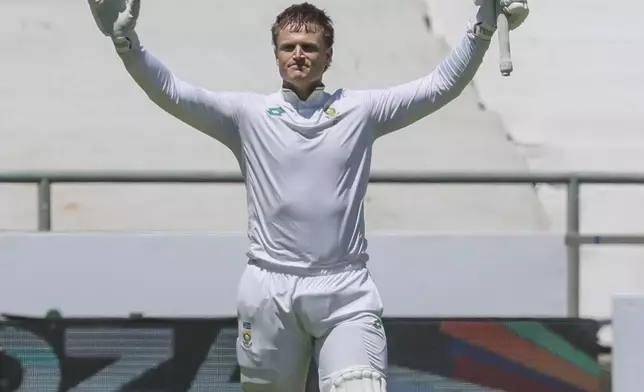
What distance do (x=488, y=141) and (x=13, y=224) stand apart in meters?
2.97

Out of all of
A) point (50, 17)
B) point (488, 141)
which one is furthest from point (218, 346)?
point (50, 17)

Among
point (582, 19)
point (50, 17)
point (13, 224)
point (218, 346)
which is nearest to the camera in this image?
point (218, 346)

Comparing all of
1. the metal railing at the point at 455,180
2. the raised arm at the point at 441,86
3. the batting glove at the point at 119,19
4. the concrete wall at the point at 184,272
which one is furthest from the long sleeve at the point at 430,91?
the concrete wall at the point at 184,272

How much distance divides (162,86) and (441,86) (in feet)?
2.21

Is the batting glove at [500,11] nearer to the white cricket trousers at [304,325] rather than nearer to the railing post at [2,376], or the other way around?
the white cricket trousers at [304,325]

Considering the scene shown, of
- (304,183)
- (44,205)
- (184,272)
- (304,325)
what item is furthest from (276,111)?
(44,205)

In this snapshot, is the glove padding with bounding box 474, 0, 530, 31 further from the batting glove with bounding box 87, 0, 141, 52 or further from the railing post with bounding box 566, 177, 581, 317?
the railing post with bounding box 566, 177, 581, 317

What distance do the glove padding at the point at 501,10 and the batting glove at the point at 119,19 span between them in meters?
0.82

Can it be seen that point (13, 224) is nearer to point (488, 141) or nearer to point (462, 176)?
point (462, 176)

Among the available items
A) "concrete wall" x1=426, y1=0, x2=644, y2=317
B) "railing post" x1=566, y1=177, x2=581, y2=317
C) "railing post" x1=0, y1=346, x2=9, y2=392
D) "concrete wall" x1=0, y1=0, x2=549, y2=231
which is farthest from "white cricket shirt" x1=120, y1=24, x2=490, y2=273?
"concrete wall" x1=426, y1=0, x2=644, y2=317

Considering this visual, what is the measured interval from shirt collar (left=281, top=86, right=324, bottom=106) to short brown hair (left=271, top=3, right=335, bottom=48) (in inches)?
4.5

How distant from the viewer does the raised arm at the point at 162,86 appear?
237cm

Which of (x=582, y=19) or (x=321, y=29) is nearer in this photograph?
(x=321, y=29)

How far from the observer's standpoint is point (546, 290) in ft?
14.2
